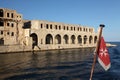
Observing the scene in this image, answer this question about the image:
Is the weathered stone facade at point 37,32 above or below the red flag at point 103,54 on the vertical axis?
above

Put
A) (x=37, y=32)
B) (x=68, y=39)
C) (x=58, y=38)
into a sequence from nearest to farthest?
(x=37, y=32) → (x=58, y=38) → (x=68, y=39)

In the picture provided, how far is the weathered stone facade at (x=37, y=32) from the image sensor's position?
61.9 m

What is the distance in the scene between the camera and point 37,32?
6881 cm

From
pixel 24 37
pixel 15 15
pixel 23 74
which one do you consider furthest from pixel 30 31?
pixel 23 74

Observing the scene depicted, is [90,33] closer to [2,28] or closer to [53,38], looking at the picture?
[53,38]

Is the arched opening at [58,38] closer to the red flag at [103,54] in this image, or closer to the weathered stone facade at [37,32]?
the weathered stone facade at [37,32]

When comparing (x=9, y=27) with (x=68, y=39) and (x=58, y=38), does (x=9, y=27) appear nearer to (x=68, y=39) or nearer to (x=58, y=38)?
(x=58, y=38)

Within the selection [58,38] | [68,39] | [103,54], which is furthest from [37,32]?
[103,54]

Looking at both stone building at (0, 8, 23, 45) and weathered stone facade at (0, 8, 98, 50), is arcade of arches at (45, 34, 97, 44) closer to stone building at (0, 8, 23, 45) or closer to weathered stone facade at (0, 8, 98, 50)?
weathered stone facade at (0, 8, 98, 50)

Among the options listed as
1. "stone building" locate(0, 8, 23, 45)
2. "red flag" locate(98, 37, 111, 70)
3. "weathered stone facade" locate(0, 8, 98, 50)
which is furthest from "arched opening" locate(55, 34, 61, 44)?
"red flag" locate(98, 37, 111, 70)

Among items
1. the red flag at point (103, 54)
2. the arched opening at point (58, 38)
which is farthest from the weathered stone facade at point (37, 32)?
the red flag at point (103, 54)

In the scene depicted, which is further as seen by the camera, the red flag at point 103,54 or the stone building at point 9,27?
the stone building at point 9,27

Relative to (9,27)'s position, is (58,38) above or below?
below

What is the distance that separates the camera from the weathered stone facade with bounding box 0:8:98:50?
61.9 meters
